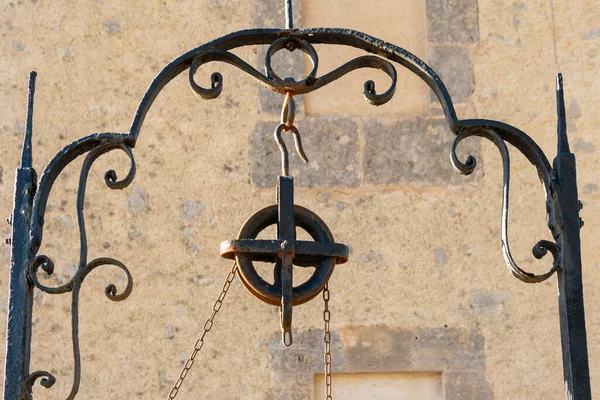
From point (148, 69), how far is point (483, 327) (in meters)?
1.67

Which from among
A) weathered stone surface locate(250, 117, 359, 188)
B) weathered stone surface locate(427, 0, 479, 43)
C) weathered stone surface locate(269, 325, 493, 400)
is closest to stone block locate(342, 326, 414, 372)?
weathered stone surface locate(269, 325, 493, 400)

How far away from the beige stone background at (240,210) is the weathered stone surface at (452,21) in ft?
0.14

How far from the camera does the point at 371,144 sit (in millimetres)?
4176

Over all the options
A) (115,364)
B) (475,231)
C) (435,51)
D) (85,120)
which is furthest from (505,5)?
(115,364)

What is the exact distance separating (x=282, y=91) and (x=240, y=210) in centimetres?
173

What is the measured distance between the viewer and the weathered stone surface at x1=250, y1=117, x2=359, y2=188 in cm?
411

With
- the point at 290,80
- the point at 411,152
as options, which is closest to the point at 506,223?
the point at 290,80

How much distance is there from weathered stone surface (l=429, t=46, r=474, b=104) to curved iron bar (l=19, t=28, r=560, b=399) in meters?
1.86

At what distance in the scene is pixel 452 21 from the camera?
4.29 metres

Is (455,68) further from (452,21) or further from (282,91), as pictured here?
(282,91)

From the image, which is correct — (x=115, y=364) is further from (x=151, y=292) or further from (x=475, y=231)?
(x=475, y=231)

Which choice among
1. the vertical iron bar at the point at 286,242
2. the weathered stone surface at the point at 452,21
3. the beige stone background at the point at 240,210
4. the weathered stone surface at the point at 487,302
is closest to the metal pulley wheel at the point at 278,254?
the vertical iron bar at the point at 286,242

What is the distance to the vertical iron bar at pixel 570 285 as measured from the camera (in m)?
2.17

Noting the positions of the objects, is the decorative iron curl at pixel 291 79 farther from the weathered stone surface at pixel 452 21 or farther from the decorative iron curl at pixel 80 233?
the weathered stone surface at pixel 452 21
